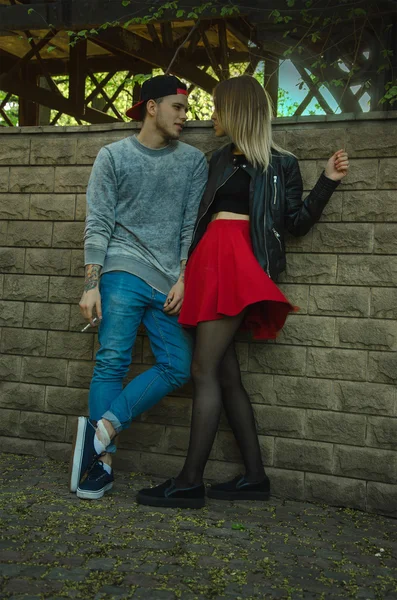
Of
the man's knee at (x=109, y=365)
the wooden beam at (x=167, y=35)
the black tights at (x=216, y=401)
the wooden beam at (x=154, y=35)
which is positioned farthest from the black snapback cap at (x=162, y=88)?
the wooden beam at (x=167, y=35)

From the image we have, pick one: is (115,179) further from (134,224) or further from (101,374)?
(101,374)

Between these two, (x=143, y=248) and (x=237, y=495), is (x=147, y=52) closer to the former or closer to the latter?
(x=143, y=248)

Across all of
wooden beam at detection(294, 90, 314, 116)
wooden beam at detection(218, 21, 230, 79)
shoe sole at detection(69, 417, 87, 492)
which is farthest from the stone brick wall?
wooden beam at detection(218, 21, 230, 79)

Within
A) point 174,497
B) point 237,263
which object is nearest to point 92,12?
point 237,263

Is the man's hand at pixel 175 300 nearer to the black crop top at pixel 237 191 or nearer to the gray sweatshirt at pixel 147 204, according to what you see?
the gray sweatshirt at pixel 147 204

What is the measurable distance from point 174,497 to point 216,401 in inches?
Answer: 20.3

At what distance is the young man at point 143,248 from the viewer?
429 cm

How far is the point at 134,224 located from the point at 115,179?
0.86 feet

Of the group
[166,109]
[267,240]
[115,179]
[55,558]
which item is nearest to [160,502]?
[55,558]

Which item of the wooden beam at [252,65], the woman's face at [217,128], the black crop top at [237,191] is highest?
the wooden beam at [252,65]

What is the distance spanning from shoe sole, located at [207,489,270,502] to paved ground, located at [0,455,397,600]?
6 centimetres

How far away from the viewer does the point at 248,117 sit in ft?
13.7

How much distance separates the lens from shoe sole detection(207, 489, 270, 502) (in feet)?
13.7

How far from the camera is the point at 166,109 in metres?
4.41
